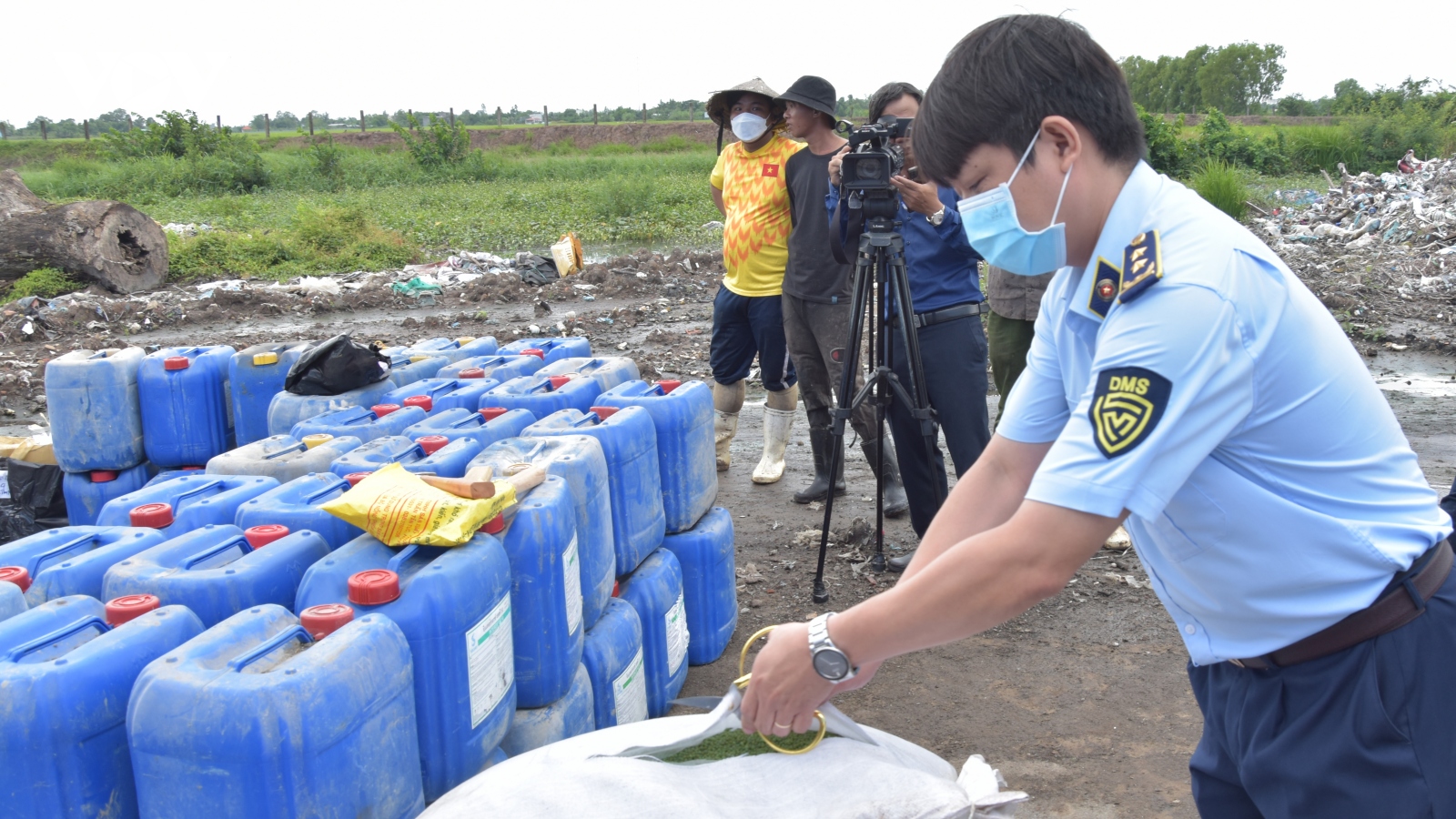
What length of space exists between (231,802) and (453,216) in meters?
17.6

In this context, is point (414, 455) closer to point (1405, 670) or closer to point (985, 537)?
point (985, 537)

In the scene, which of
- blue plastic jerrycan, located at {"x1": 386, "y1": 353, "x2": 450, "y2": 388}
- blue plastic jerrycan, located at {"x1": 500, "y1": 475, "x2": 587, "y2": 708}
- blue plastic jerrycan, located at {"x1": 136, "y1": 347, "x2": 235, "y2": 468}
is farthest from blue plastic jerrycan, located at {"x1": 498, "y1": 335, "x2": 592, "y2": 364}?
blue plastic jerrycan, located at {"x1": 500, "y1": 475, "x2": 587, "y2": 708}

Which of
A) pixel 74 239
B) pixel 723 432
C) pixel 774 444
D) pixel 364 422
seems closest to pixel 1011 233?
pixel 364 422

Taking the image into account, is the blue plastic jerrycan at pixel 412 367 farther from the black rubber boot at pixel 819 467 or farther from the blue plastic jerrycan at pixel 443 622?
the blue plastic jerrycan at pixel 443 622

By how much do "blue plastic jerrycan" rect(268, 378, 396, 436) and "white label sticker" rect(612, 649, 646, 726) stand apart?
4.68ft

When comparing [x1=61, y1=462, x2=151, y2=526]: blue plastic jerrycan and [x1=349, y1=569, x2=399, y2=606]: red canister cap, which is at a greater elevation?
[x1=349, y1=569, x2=399, y2=606]: red canister cap

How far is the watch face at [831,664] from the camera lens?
125cm

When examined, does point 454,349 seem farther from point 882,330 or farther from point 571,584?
point 571,584

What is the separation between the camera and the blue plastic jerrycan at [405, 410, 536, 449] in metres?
2.85

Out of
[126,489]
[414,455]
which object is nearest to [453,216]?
[126,489]

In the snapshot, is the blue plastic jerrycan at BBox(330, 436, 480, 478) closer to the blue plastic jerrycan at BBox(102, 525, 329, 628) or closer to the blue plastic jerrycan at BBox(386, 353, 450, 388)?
the blue plastic jerrycan at BBox(102, 525, 329, 628)

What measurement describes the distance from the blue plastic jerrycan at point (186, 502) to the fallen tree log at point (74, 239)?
10305 mm

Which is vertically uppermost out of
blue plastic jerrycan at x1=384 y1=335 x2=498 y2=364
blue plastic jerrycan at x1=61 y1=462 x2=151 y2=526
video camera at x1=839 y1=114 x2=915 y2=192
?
video camera at x1=839 y1=114 x2=915 y2=192

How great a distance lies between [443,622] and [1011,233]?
1188 millimetres
